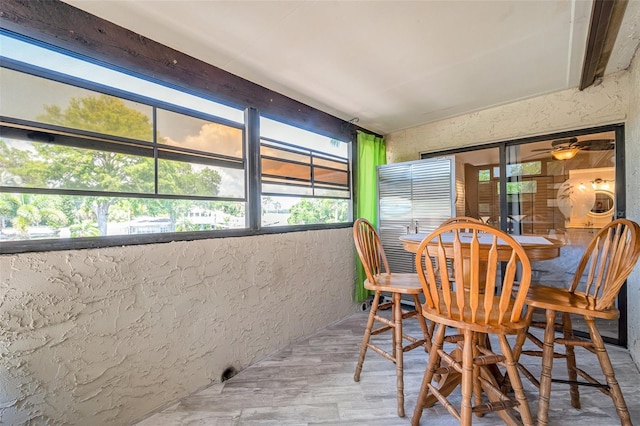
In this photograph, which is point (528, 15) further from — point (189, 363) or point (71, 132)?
point (189, 363)

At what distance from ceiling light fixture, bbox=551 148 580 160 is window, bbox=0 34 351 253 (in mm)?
2701

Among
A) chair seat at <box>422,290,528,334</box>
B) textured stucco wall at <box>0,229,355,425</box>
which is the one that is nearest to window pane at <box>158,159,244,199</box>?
textured stucco wall at <box>0,229,355,425</box>

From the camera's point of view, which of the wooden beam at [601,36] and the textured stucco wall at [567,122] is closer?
the wooden beam at [601,36]

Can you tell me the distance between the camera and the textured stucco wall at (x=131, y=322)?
1226mm

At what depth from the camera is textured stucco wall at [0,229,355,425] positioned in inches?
48.3

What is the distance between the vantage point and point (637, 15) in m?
1.55

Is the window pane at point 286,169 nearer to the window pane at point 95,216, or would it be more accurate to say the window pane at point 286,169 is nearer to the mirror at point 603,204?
the window pane at point 95,216

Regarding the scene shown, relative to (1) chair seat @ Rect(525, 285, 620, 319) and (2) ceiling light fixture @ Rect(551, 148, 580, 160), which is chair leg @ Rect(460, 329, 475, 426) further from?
(2) ceiling light fixture @ Rect(551, 148, 580, 160)

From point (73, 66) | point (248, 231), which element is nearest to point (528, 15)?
point (248, 231)

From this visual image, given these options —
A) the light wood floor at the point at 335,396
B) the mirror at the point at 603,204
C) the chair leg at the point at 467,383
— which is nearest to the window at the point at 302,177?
the light wood floor at the point at 335,396

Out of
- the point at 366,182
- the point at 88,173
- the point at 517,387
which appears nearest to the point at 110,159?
the point at 88,173

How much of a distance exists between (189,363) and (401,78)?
2.60 metres

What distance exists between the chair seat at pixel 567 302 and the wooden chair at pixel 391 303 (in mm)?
599

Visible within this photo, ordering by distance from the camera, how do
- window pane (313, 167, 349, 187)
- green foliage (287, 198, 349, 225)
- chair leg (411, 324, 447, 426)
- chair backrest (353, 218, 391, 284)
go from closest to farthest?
chair leg (411, 324, 447, 426), chair backrest (353, 218, 391, 284), green foliage (287, 198, 349, 225), window pane (313, 167, 349, 187)
